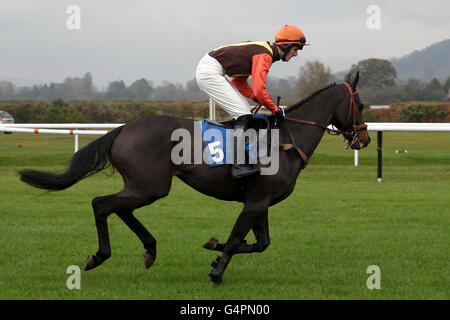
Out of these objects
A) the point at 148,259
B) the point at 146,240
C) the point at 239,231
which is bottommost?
the point at 148,259

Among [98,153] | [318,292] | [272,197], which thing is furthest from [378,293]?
[98,153]

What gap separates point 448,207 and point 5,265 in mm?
6650

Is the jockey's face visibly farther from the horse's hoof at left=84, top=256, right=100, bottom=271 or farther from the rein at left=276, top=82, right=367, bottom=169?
the horse's hoof at left=84, top=256, right=100, bottom=271

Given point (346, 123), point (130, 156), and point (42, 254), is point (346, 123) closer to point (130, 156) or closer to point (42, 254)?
point (130, 156)

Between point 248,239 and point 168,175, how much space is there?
2426 mm

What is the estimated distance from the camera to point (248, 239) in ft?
24.4

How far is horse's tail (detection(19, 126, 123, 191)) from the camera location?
5.44m

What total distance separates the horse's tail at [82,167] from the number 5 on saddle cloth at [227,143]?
817 millimetres

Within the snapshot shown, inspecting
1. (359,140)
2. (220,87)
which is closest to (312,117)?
(359,140)

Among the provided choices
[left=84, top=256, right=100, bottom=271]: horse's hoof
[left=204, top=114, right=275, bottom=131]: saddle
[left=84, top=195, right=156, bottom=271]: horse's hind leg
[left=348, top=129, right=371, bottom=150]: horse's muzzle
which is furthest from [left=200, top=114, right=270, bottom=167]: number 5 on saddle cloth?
[left=84, top=256, right=100, bottom=271]: horse's hoof

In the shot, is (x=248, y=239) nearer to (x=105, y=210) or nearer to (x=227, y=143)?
(x=227, y=143)

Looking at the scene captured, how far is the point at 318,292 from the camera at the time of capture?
492 cm

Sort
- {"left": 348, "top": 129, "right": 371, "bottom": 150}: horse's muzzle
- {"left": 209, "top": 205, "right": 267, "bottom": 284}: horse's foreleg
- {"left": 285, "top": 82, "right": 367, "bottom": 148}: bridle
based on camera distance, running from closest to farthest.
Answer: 1. {"left": 209, "top": 205, "right": 267, "bottom": 284}: horse's foreleg
2. {"left": 285, "top": 82, "right": 367, "bottom": 148}: bridle
3. {"left": 348, "top": 129, "right": 371, "bottom": 150}: horse's muzzle

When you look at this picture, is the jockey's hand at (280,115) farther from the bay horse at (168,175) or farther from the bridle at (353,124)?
the bridle at (353,124)
